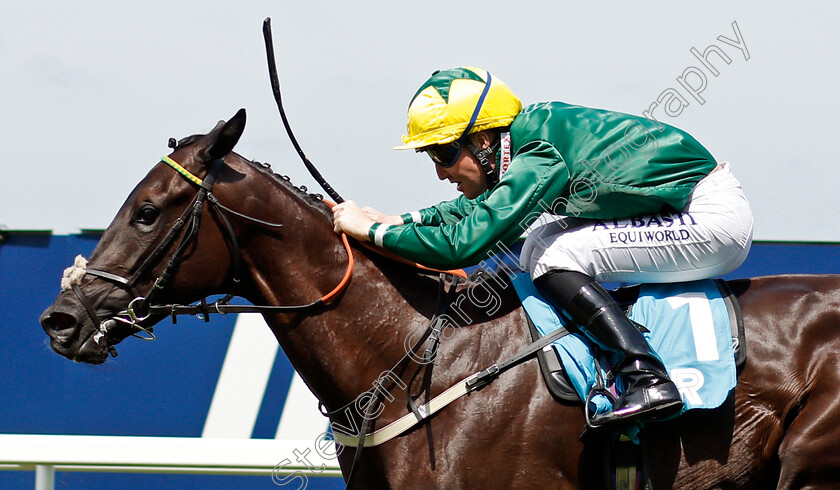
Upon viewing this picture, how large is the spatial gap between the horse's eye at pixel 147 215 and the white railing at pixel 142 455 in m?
1.53

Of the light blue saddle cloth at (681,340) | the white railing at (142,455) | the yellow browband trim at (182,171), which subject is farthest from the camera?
the white railing at (142,455)

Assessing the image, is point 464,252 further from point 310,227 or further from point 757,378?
point 757,378

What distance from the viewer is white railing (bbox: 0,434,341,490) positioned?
4012 millimetres

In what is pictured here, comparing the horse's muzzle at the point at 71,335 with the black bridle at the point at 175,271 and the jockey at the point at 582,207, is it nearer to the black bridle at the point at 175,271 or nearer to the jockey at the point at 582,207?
the black bridle at the point at 175,271

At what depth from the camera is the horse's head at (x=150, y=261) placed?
2.88 m

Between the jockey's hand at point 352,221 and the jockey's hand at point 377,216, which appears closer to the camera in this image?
the jockey's hand at point 352,221

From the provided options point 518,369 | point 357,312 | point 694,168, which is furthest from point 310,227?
point 694,168

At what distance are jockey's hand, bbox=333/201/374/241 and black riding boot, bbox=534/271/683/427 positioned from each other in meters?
0.67

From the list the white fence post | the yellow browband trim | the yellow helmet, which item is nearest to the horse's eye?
the yellow browband trim

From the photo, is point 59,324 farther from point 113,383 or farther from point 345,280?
point 113,383

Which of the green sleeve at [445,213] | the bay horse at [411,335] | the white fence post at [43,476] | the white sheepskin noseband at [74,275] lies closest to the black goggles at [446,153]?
the bay horse at [411,335]

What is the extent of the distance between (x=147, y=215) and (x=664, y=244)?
1845 millimetres

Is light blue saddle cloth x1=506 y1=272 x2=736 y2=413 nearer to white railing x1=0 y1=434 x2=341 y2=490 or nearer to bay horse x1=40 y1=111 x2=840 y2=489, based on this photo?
bay horse x1=40 y1=111 x2=840 y2=489

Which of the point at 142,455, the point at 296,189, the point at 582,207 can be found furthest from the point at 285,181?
the point at 142,455
